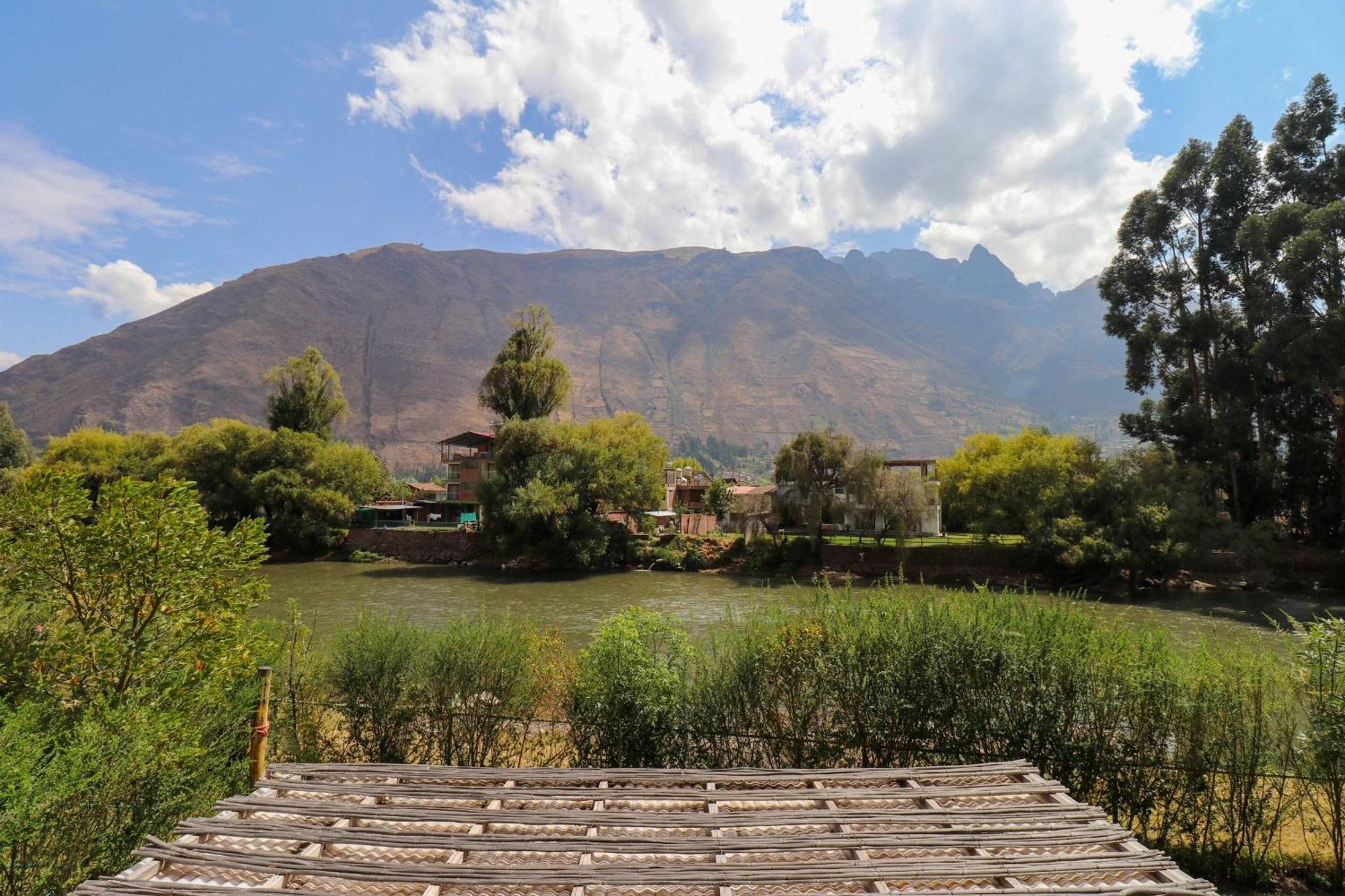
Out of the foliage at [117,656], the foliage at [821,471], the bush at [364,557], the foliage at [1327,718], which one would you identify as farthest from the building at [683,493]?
the foliage at [117,656]

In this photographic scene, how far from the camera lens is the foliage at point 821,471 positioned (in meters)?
35.7

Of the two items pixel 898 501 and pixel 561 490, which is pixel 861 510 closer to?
pixel 898 501

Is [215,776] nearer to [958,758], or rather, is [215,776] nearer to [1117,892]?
[1117,892]

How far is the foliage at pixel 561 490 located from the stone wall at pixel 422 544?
12.5 feet

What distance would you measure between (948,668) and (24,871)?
7.98 m

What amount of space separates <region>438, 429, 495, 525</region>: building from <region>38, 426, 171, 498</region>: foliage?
21.8 meters

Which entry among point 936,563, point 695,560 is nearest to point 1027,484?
point 936,563

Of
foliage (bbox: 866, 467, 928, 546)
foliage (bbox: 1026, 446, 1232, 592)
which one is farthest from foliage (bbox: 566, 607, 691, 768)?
foliage (bbox: 1026, 446, 1232, 592)

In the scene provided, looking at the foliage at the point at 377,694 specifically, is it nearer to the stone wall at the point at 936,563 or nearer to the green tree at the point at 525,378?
the stone wall at the point at 936,563

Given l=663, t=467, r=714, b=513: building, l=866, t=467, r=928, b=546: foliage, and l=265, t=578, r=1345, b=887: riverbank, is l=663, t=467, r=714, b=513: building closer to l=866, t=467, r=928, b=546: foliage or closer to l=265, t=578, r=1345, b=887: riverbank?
l=866, t=467, r=928, b=546: foliage

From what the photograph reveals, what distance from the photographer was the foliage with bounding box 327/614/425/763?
24.9ft

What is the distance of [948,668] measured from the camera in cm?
700

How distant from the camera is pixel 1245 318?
3203 centimetres

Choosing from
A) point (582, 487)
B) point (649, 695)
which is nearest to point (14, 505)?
point (649, 695)
